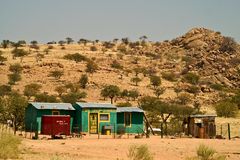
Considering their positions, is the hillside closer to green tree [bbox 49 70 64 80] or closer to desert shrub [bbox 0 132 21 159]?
green tree [bbox 49 70 64 80]

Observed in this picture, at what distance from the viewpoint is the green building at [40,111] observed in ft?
126

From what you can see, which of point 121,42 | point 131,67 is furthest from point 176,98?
point 121,42

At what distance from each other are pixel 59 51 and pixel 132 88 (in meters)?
40.6

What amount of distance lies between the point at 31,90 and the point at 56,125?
103 feet

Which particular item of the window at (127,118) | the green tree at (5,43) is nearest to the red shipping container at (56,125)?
the window at (127,118)

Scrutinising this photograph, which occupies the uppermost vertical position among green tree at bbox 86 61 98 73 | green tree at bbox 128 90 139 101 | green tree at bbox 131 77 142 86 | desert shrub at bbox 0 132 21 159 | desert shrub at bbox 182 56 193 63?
desert shrub at bbox 182 56 193 63

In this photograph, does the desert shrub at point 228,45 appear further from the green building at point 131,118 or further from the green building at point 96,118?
the green building at point 96,118

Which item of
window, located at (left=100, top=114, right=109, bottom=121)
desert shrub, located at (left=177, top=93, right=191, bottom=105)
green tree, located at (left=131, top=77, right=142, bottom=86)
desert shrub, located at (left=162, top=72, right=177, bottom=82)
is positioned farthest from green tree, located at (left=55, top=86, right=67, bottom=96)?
window, located at (left=100, top=114, right=109, bottom=121)

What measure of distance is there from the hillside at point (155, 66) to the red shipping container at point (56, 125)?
104ft

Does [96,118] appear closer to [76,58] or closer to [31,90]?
[31,90]

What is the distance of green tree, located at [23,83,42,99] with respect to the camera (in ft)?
209

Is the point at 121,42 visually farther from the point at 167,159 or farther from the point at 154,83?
the point at 167,159

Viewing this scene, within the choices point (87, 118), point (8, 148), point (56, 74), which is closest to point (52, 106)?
point (87, 118)

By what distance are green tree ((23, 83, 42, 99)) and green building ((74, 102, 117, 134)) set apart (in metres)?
24.9
